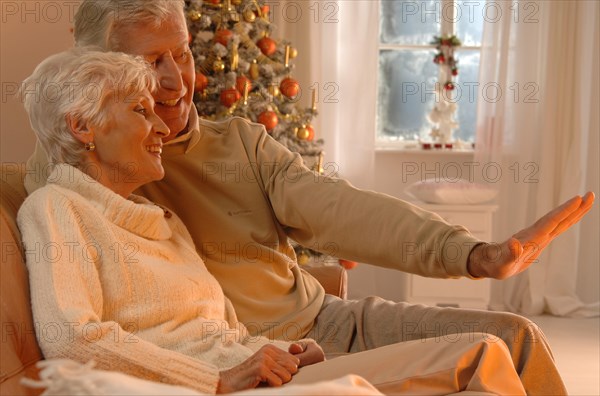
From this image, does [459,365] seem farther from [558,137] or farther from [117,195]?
[558,137]

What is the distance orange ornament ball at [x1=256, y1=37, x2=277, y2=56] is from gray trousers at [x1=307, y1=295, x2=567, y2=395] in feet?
7.49

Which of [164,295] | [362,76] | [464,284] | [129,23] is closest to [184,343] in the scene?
[164,295]

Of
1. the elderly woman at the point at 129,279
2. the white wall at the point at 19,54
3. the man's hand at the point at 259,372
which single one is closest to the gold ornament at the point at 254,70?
the white wall at the point at 19,54

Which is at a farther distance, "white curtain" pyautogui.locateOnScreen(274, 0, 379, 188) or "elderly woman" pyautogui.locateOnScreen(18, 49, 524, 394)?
"white curtain" pyautogui.locateOnScreen(274, 0, 379, 188)

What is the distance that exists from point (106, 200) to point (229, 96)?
241 centimetres

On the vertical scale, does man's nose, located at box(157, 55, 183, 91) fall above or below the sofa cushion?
above

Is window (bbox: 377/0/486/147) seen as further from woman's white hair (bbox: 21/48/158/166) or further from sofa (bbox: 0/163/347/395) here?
sofa (bbox: 0/163/347/395)

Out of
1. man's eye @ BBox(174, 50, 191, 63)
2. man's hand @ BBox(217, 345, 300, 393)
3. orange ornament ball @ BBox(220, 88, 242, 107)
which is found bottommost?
man's hand @ BBox(217, 345, 300, 393)

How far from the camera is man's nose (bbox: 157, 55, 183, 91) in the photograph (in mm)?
1960

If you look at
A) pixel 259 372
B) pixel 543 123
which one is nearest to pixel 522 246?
pixel 259 372

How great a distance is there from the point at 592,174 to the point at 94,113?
410 centimetres

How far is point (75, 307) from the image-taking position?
139 cm

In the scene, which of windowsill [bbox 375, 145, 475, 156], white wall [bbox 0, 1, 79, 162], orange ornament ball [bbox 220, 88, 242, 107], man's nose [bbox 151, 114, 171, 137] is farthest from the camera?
windowsill [bbox 375, 145, 475, 156]

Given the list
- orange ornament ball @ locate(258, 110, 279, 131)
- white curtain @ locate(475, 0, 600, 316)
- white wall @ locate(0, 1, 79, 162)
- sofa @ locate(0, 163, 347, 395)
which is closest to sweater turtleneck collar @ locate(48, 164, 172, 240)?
sofa @ locate(0, 163, 347, 395)
